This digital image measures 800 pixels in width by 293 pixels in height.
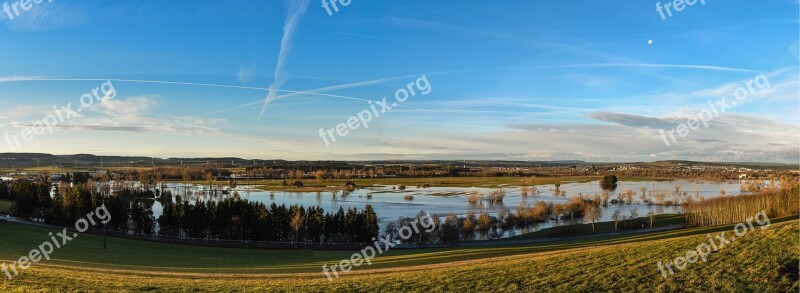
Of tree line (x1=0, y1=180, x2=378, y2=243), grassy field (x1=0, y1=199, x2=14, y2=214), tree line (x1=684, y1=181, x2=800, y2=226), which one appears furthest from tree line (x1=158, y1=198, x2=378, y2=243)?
tree line (x1=684, y1=181, x2=800, y2=226)

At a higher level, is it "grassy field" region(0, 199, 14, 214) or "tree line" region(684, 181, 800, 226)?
"grassy field" region(0, 199, 14, 214)

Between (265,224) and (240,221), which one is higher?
(240,221)

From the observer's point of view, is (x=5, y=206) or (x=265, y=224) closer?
(x=265, y=224)

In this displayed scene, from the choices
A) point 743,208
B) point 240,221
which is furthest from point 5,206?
point 743,208

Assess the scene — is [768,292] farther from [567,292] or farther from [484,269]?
[484,269]

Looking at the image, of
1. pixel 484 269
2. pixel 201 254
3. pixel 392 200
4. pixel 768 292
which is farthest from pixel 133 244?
pixel 392 200

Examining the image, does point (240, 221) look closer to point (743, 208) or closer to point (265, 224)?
point (265, 224)

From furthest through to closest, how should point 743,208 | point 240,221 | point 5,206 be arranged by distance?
point 5,206 → point 743,208 → point 240,221

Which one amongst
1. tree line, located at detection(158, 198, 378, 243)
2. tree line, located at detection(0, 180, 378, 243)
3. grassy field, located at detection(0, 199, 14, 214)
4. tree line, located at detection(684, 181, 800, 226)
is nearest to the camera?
tree line, located at detection(158, 198, 378, 243)

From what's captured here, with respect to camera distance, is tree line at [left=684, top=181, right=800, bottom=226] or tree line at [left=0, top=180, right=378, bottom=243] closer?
tree line at [left=0, top=180, right=378, bottom=243]

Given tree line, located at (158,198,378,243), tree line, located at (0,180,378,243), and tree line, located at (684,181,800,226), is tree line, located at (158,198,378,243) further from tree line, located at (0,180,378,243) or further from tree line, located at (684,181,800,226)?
tree line, located at (684,181,800,226)

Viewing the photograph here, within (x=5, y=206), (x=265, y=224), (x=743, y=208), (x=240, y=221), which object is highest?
(x=5, y=206)

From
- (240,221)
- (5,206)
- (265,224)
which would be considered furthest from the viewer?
(5,206)
